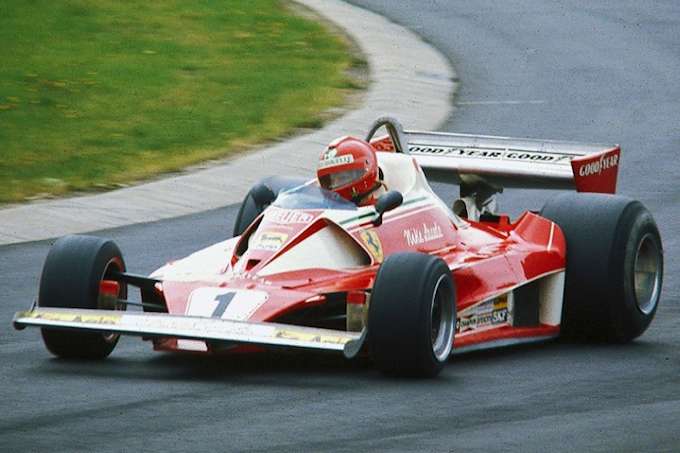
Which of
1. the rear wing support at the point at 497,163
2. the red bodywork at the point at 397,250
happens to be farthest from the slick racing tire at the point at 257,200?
the red bodywork at the point at 397,250

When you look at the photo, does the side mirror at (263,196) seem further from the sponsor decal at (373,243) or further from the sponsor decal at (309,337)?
the sponsor decal at (309,337)

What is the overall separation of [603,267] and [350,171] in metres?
1.67

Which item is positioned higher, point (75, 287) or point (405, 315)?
point (405, 315)

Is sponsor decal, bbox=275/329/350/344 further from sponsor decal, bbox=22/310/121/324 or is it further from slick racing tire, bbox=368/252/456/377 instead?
sponsor decal, bbox=22/310/121/324

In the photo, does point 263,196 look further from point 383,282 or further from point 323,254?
point 383,282

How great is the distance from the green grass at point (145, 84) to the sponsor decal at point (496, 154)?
518cm

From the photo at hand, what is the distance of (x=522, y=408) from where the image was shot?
8.84 m

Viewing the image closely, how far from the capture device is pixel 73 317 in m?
9.45

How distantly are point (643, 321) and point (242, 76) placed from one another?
12729 mm

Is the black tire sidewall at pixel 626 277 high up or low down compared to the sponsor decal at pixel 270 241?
down

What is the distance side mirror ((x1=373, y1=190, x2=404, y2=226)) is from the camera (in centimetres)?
1025

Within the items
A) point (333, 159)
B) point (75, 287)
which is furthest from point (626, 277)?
point (75, 287)

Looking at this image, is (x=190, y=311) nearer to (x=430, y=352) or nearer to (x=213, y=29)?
(x=430, y=352)

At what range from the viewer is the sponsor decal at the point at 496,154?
1245cm
